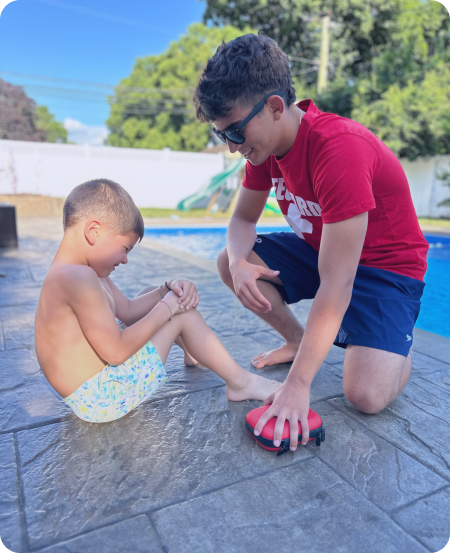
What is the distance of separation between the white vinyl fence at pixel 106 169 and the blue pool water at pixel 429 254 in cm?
533

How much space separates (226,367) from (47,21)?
38955 millimetres

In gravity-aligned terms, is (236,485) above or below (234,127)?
below

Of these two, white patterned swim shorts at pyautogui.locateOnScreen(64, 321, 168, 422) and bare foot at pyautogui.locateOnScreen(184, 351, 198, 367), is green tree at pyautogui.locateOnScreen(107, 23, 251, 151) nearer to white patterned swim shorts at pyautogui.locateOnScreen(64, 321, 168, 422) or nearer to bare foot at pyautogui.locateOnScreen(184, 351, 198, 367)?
bare foot at pyautogui.locateOnScreen(184, 351, 198, 367)

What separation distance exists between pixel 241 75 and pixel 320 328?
3.37 feet

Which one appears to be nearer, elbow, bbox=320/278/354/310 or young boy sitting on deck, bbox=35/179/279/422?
young boy sitting on deck, bbox=35/179/279/422

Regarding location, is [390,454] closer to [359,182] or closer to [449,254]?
[359,182]

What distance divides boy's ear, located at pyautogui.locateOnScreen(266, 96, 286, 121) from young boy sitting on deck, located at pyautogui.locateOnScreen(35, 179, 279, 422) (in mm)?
687

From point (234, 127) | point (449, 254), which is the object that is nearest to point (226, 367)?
point (234, 127)

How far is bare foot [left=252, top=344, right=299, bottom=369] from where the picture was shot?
2.27 m

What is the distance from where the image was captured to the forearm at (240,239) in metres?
2.29

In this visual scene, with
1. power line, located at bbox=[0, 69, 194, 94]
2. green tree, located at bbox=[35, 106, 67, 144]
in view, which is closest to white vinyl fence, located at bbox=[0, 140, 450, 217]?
power line, located at bbox=[0, 69, 194, 94]

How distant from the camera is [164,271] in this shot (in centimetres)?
478

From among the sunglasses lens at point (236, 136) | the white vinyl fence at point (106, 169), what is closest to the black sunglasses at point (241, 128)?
the sunglasses lens at point (236, 136)

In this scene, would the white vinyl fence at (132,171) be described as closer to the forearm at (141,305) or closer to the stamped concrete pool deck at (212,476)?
the stamped concrete pool deck at (212,476)
